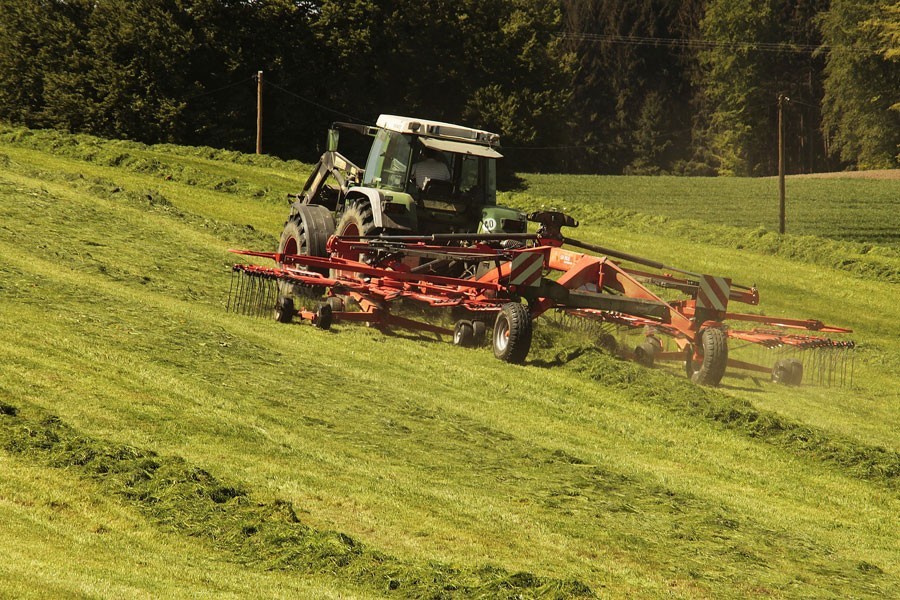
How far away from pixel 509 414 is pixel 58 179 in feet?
48.1

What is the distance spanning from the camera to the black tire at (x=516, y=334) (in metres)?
12.2

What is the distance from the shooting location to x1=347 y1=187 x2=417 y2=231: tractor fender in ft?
44.3

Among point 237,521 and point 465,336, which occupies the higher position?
point 465,336

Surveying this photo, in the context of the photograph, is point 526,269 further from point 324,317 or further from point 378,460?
point 378,460

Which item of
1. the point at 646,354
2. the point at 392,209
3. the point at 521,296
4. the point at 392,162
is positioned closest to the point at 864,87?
Answer: the point at 392,162

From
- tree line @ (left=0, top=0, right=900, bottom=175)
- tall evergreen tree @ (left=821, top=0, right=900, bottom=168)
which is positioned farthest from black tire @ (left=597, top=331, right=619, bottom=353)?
tall evergreen tree @ (left=821, top=0, right=900, bottom=168)

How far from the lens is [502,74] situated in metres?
55.9

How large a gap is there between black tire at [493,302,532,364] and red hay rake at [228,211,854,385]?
0.5 inches

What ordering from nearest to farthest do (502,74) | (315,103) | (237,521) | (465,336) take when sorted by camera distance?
1. (237,521)
2. (465,336)
3. (315,103)
4. (502,74)

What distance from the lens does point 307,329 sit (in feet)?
42.9

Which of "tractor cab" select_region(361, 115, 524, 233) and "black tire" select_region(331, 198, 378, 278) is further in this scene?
"tractor cab" select_region(361, 115, 524, 233)

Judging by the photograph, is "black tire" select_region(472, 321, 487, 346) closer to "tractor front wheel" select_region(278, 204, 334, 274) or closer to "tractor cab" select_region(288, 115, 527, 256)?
"tractor cab" select_region(288, 115, 527, 256)

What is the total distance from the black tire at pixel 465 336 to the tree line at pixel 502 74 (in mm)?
32273

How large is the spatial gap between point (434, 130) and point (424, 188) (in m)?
0.73
